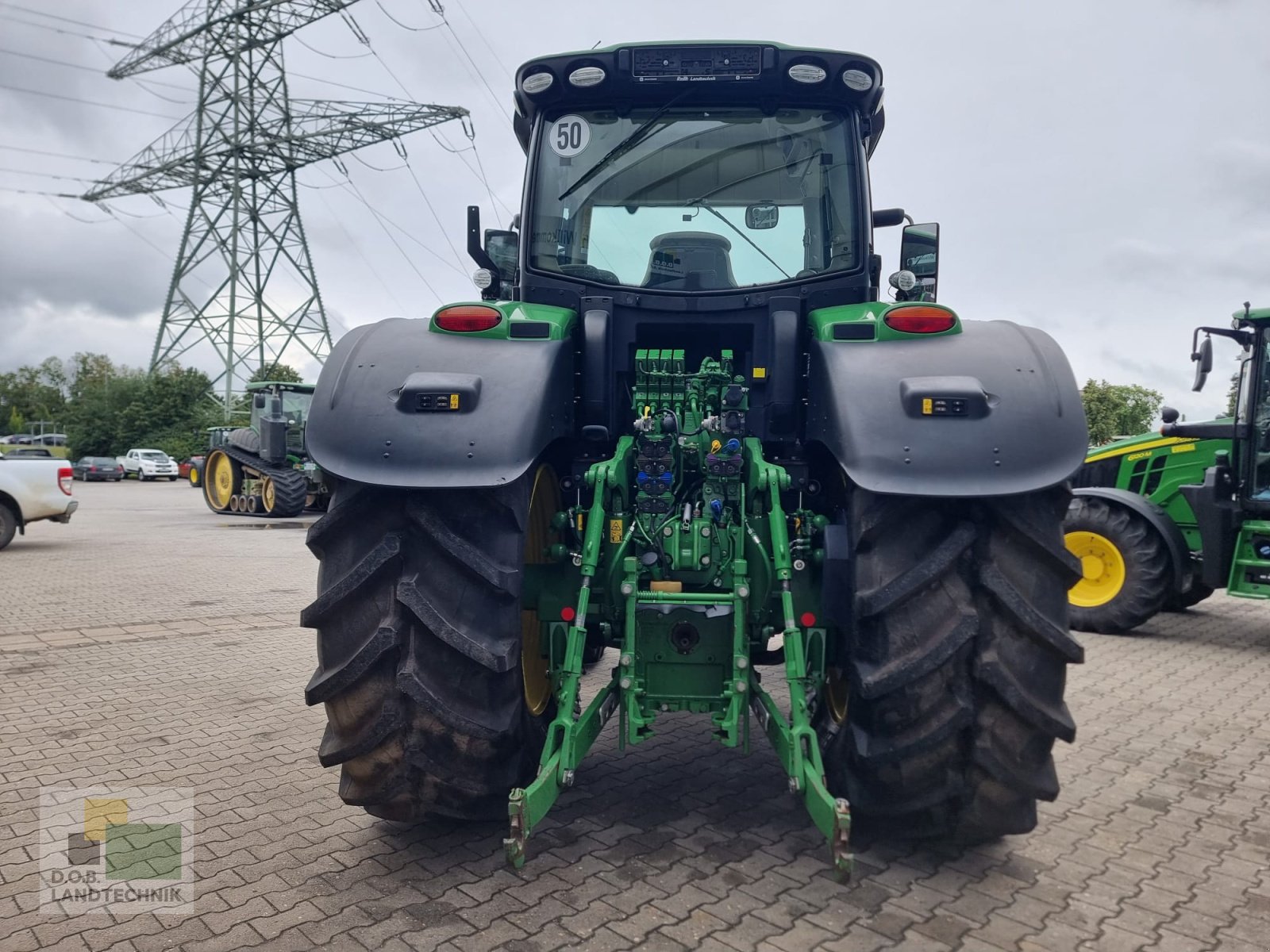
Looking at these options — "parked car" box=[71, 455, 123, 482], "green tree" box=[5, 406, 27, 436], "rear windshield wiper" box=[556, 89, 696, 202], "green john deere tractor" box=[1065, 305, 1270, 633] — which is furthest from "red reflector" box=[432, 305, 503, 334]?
"green tree" box=[5, 406, 27, 436]

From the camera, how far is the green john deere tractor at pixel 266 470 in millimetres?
18969

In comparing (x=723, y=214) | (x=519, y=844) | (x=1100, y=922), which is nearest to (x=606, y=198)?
(x=723, y=214)

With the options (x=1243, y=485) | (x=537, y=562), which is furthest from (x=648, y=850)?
(x=1243, y=485)

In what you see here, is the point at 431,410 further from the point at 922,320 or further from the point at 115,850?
the point at 115,850

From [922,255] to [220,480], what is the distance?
19.5 metres

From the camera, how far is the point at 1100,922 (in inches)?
112

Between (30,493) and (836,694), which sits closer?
(836,694)

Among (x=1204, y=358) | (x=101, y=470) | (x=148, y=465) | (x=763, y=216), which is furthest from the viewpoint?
(x=148, y=465)

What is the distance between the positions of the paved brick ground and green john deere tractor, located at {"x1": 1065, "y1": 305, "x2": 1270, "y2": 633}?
1688mm

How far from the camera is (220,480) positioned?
20.6 metres

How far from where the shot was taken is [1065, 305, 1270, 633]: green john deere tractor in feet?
24.5

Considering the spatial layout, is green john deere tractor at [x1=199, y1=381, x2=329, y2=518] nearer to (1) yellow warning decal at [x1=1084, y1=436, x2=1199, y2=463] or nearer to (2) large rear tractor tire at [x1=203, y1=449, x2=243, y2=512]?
(2) large rear tractor tire at [x1=203, y1=449, x2=243, y2=512]

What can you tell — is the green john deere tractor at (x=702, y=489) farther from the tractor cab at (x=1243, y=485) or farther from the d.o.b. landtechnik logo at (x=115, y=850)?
the tractor cab at (x=1243, y=485)

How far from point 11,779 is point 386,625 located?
2451 mm
